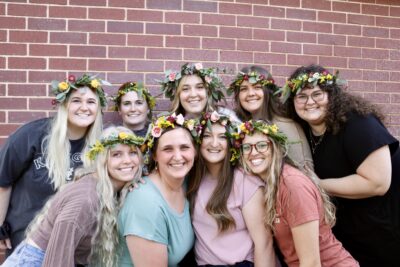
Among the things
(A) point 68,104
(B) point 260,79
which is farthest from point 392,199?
(A) point 68,104

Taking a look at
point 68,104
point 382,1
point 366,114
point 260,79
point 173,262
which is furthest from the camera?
point 382,1

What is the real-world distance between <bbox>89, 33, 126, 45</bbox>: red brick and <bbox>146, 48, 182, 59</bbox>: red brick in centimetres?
30

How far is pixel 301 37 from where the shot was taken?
15.0ft

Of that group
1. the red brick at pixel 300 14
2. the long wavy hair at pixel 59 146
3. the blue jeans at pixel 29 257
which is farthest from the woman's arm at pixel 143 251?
the red brick at pixel 300 14

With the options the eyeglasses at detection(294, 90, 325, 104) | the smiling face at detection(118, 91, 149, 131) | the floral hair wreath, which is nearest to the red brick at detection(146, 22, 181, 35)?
the floral hair wreath

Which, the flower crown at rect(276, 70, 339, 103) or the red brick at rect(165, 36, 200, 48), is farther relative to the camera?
the red brick at rect(165, 36, 200, 48)

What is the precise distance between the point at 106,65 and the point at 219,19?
1347 mm

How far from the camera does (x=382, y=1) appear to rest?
4801mm

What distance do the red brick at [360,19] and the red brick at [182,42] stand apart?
1887 millimetres

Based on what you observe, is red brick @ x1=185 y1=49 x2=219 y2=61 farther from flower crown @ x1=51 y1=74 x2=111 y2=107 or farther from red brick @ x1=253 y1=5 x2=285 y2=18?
flower crown @ x1=51 y1=74 x2=111 y2=107

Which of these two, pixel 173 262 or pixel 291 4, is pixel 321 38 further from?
pixel 173 262

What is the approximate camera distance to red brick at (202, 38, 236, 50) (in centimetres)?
436

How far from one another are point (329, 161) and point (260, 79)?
1.04 meters

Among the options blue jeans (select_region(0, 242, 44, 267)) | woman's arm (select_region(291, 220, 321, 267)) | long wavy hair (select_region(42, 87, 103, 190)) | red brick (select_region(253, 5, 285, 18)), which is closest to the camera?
woman's arm (select_region(291, 220, 321, 267))
